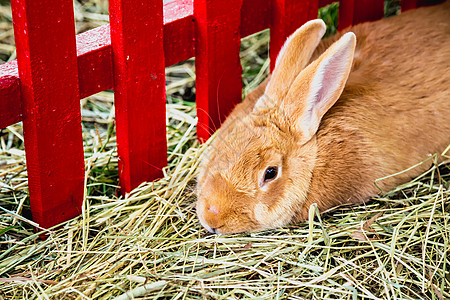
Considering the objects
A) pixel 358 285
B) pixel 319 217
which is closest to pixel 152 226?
pixel 319 217

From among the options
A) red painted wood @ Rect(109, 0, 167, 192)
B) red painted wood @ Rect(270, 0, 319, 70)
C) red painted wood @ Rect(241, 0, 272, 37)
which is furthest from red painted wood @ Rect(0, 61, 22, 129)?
red painted wood @ Rect(270, 0, 319, 70)

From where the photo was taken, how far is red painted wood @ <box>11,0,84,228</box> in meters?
3.03

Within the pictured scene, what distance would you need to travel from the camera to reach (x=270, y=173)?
332cm

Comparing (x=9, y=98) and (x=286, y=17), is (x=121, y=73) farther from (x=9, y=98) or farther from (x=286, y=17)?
(x=286, y=17)

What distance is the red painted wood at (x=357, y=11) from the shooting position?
14.7 ft

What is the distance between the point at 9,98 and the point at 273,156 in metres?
1.23

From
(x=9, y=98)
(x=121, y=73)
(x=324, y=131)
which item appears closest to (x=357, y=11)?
(x=324, y=131)

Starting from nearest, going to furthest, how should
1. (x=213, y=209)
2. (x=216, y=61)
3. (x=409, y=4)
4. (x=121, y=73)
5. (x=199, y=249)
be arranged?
(x=213, y=209), (x=199, y=249), (x=121, y=73), (x=216, y=61), (x=409, y=4)

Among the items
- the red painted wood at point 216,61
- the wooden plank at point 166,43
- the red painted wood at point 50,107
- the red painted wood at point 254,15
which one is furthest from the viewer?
the red painted wood at point 254,15

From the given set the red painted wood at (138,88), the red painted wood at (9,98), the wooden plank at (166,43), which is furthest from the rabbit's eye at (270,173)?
the red painted wood at (9,98)

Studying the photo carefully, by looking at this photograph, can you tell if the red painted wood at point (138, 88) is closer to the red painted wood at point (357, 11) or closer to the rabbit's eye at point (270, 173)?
the rabbit's eye at point (270, 173)

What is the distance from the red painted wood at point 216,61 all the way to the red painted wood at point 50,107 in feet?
2.61

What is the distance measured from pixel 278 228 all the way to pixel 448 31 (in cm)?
158

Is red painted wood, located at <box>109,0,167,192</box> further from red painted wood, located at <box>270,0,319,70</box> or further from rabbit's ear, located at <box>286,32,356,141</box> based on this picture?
red painted wood, located at <box>270,0,319,70</box>
